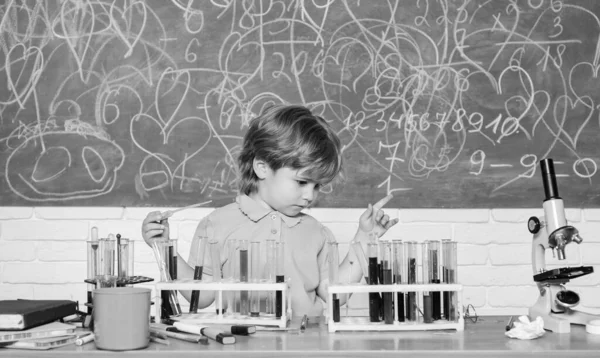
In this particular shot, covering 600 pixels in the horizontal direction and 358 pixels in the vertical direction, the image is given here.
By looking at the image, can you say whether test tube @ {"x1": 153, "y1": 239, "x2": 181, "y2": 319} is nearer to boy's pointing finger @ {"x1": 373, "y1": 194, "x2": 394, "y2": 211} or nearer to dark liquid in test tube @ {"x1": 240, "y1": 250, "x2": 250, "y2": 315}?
dark liquid in test tube @ {"x1": 240, "y1": 250, "x2": 250, "y2": 315}

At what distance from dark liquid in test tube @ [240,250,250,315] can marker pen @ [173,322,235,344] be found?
149 mm

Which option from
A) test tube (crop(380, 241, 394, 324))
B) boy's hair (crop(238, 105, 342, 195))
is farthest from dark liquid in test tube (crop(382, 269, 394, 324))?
boy's hair (crop(238, 105, 342, 195))

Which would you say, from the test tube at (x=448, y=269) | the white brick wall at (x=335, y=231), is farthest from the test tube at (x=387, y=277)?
the white brick wall at (x=335, y=231)

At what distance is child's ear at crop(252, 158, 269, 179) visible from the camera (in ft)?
6.19

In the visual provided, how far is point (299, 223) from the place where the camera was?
2.00 metres

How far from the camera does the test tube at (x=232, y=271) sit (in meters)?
1.39

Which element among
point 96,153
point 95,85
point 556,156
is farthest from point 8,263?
point 556,156

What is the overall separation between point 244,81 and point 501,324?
1471mm

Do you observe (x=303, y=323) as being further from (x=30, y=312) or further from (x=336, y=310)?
(x=30, y=312)

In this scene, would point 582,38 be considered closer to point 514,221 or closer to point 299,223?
point 514,221

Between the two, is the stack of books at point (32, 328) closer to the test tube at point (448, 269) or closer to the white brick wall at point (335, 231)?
the test tube at point (448, 269)

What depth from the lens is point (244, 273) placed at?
141 centimetres

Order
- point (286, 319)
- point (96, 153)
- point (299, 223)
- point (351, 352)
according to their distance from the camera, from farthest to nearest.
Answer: point (96, 153) < point (299, 223) < point (286, 319) < point (351, 352)

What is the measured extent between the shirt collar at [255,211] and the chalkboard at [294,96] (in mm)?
626
